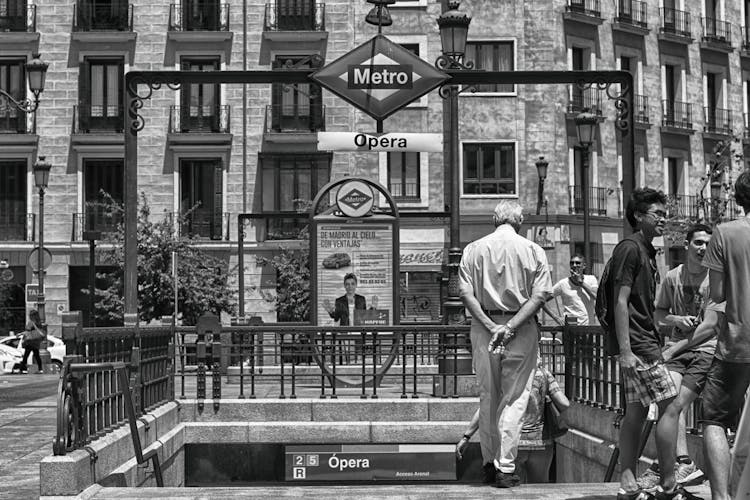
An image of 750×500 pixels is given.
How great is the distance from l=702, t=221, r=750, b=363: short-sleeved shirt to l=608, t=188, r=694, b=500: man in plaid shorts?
889 mm

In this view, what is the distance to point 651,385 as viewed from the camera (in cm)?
820

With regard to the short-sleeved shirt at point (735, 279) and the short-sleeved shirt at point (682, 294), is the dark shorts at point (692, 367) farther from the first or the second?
the short-sleeved shirt at point (735, 279)

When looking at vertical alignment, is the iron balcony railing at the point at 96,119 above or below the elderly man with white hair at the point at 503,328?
above

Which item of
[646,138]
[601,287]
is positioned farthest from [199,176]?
[601,287]

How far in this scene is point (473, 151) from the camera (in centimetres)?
4559

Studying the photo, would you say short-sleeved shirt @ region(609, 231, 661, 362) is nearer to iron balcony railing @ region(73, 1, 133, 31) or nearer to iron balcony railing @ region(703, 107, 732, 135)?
iron balcony railing @ region(73, 1, 133, 31)

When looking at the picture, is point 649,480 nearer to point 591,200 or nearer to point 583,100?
point 591,200

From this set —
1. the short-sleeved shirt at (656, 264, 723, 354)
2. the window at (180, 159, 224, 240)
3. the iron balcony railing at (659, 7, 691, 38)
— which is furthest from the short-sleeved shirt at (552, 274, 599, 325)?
the iron balcony railing at (659, 7, 691, 38)

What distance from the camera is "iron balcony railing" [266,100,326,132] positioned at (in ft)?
147

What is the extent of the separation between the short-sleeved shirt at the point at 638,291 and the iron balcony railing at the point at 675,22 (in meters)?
42.6

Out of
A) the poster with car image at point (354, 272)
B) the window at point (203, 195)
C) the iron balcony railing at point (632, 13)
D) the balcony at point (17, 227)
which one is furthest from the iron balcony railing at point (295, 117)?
the poster with car image at point (354, 272)

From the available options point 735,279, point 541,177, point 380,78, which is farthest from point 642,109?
point 735,279

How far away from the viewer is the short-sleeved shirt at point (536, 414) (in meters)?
10.9

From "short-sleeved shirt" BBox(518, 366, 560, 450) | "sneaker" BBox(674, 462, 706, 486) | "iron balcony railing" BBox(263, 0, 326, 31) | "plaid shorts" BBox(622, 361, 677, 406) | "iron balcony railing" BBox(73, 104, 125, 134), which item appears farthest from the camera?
"iron balcony railing" BBox(263, 0, 326, 31)
